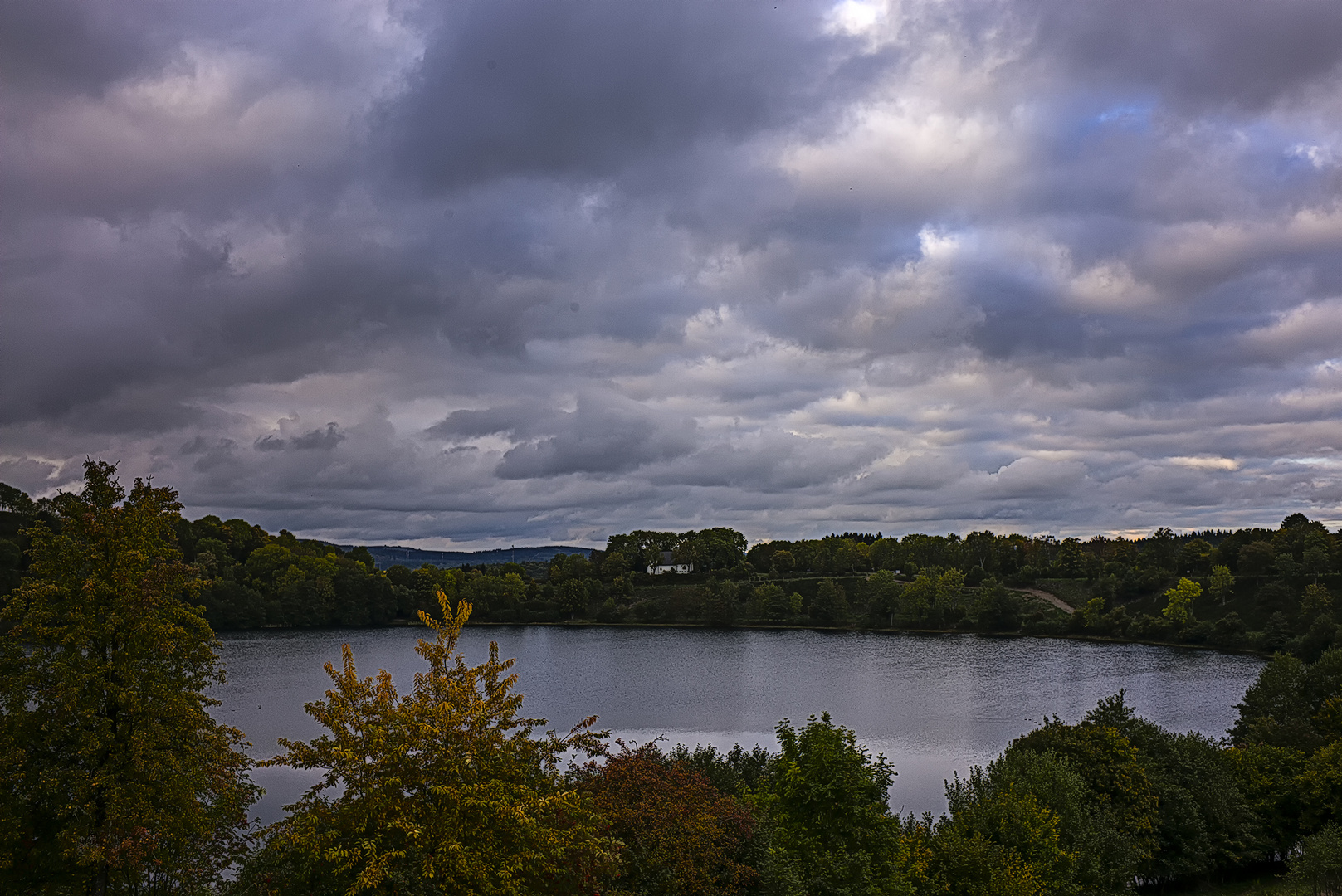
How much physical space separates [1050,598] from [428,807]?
175m

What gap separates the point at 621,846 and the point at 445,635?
6259mm

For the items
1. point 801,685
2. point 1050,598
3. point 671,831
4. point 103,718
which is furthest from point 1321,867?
point 1050,598

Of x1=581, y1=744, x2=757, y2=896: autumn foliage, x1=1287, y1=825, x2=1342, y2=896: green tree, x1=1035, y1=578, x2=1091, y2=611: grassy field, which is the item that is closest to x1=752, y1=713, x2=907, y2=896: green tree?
x1=581, y1=744, x2=757, y2=896: autumn foliage

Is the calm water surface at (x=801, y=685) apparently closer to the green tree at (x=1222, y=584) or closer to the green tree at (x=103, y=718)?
the green tree at (x=103, y=718)

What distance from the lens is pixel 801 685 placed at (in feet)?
326

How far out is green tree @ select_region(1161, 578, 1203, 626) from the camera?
140m

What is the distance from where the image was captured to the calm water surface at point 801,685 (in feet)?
226

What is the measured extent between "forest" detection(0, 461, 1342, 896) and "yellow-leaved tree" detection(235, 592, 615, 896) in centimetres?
5

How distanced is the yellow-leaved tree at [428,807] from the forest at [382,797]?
50 mm

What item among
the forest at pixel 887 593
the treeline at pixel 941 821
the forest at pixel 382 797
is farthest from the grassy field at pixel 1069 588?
the forest at pixel 382 797

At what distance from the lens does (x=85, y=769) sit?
68.0ft

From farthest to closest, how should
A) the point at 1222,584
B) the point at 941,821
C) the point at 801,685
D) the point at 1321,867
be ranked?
1. the point at 1222,584
2. the point at 801,685
3. the point at 941,821
4. the point at 1321,867

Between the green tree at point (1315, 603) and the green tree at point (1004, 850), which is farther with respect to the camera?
the green tree at point (1315, 603)

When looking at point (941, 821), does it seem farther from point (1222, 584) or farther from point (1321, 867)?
point (1222, 584)
